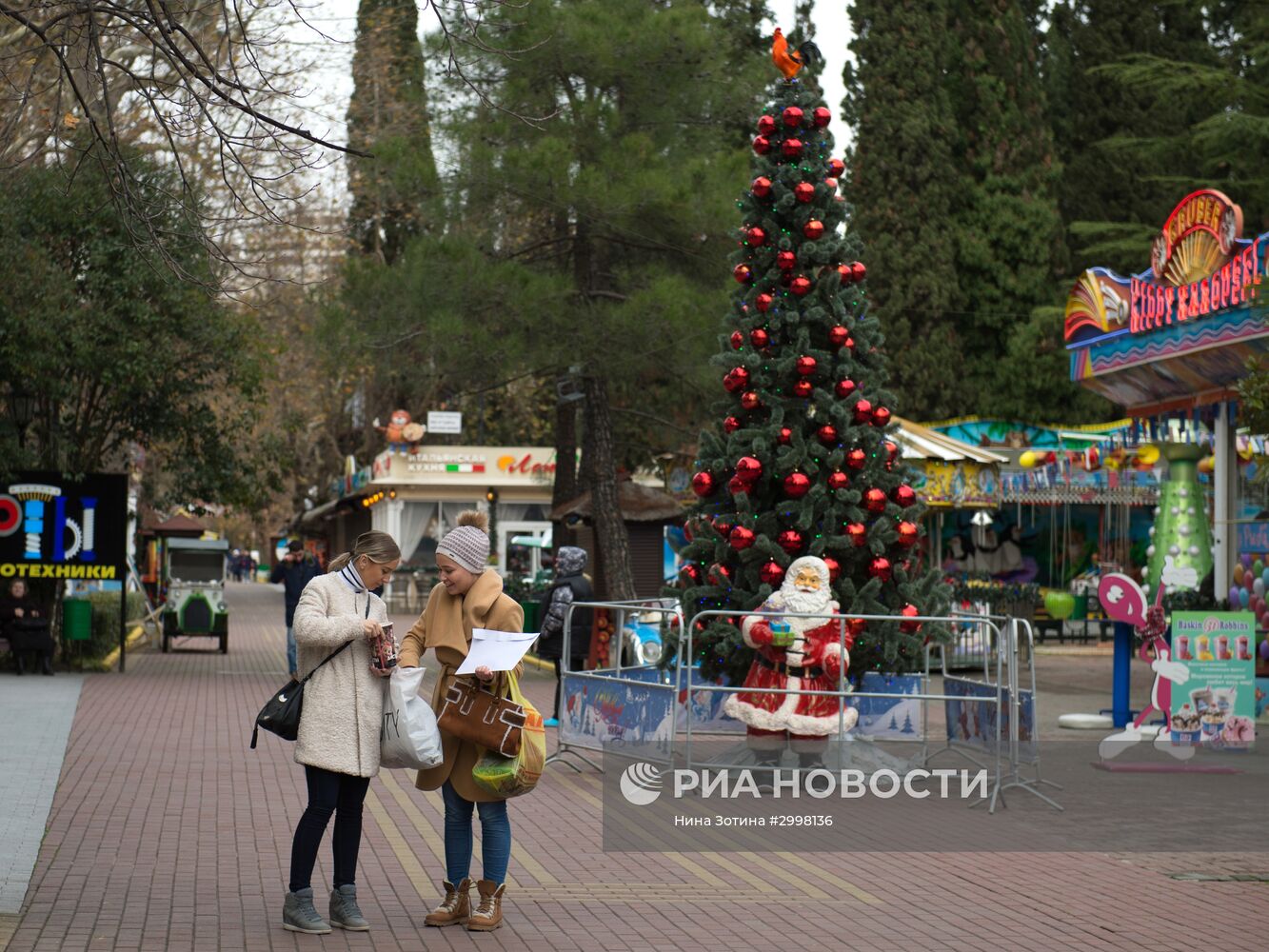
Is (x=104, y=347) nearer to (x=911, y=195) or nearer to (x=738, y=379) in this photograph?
(x=738, y=379)

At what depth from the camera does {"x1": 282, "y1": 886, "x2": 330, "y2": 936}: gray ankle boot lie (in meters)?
6.75

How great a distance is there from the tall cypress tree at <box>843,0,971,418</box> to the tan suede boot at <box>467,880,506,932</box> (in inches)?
1394

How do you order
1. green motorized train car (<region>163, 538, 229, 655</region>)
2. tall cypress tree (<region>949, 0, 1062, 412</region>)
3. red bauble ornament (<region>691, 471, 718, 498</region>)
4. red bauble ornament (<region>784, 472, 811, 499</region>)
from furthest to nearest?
tall cypress tree (<region>949, 0, 1062, 412</region>)
green motorized train car (<region>163, 538, 229, 655</region>)
red bauble ornament (<region>691, 471, 718, 498</region>)
red bauble ornament (<region>784, 472, 811, 499</region>)

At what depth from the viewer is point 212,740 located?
14.0 m

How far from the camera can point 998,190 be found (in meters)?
42.8

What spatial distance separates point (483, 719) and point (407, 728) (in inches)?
12.5

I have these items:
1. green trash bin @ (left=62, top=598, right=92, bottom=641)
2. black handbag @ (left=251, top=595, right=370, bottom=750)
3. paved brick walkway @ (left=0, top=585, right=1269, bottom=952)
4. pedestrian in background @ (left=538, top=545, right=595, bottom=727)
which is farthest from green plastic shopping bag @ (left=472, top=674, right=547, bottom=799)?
green trash bin @ (left=62, top=598, right=92, bottom=641)

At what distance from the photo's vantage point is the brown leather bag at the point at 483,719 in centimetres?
683

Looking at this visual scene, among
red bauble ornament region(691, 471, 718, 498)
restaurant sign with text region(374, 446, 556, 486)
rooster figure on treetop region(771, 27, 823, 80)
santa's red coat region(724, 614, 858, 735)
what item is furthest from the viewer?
restaurant sign with text region(374, 446, 556, 486)

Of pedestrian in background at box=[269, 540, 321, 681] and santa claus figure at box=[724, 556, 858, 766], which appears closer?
santa claus figure at box=[724, 556, 858, 766]

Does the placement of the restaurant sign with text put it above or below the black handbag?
above

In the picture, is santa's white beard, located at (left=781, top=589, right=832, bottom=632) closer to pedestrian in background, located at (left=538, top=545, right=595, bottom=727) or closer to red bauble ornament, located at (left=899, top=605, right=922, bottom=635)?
red bauble ornament, located at (left=899, top=605, right=922, bottom=635)

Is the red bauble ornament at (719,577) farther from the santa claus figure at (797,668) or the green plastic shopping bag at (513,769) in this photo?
the green plastic shopping bag at (513,769)

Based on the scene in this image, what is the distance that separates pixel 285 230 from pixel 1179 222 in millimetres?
18259
